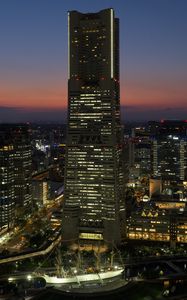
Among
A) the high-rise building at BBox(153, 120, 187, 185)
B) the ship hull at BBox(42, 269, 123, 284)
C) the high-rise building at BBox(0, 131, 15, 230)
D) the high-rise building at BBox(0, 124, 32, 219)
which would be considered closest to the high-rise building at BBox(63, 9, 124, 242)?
the high-rise building at BBox(0, 131, 15, 230)

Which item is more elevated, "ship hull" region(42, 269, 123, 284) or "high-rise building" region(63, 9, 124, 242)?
"high-rise building" region(63, 9, 124, 242)

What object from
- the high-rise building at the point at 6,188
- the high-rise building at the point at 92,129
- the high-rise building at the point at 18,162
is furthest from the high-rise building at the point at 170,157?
the high-rise building at the point at 6,188

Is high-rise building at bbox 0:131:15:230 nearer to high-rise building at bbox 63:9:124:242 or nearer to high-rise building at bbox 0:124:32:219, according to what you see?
high-rise building at bbox 0:124:32:219

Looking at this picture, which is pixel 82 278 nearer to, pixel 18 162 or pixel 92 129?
pixel 92 129

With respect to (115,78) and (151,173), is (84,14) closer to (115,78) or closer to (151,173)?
(115,78)

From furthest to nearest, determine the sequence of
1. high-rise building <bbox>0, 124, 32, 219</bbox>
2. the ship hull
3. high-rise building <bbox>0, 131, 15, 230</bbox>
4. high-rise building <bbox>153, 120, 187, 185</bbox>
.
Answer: high-rise building <bbox>153, 120, 187, 185</bbox> < high-rise building <bbox>0, 124, 32, 219</bbox> < high-rise building <bbox>0, 131, 15, 230</bbox> < the ship hull

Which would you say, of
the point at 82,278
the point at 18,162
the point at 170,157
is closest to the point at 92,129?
the point at 18,162

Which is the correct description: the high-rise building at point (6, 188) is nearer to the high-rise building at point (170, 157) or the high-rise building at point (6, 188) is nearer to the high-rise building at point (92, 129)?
the high-rise building at point (92, 129)

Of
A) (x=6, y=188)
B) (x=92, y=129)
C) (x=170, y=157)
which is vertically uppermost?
(x=92, y=129)
